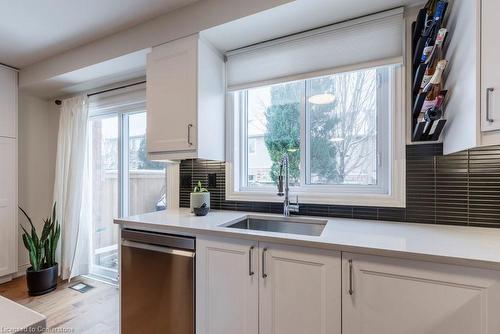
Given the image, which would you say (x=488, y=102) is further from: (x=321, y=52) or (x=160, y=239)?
(x=160, y=239)

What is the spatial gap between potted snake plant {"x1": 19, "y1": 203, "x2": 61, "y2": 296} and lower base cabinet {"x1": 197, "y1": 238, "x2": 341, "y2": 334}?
2085 mm

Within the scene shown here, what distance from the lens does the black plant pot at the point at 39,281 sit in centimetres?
242

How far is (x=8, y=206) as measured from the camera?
2.66 meters

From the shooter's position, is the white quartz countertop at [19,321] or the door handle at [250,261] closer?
the white quartz countertop at [19,321]

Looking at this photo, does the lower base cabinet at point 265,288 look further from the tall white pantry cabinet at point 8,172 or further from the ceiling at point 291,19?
the tall white pantry cabinet at point 8,172

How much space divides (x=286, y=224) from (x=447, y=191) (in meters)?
0.98

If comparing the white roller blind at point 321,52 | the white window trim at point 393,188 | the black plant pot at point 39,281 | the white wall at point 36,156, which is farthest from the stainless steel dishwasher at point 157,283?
the white wall at point 36,156

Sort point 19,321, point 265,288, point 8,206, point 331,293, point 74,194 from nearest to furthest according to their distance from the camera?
1. point 19,321
2. point 331,293
3. point 265,288
4. point 8,206
5. point 74,194

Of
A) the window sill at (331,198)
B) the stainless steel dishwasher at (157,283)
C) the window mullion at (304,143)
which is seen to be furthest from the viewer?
the window mullion at (304,143)

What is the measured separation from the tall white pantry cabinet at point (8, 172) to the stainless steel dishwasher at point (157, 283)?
1991 millimetres

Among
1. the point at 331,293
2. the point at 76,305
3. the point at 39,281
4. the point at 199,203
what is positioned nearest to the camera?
the point at 331,293

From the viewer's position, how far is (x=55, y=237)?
2.58 meters

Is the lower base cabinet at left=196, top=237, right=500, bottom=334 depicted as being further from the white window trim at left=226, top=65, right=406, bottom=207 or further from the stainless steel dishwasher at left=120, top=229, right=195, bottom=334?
the white window trim at left=226, top=65, right=406, bottom=207

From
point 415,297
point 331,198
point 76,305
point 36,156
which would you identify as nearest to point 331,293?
point 415,297
